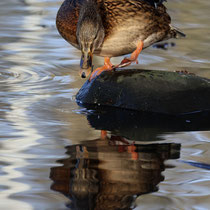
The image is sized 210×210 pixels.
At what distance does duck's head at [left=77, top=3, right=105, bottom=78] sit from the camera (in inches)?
203

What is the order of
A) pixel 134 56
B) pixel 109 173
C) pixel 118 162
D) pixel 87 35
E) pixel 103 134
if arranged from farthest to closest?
pixel 134 56 → pixel 87 35 → pixel 103 134 → pixel 118 162 → pixel 109 173

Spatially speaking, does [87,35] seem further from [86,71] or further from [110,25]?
[110,25]

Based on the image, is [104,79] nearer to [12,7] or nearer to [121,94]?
[121,94]

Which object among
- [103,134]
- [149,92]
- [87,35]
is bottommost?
[103,134]

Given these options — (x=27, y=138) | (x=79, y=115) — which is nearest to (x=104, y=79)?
(x=79, y=115)

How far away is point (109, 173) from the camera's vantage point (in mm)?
3789

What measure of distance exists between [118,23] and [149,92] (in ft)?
2.26

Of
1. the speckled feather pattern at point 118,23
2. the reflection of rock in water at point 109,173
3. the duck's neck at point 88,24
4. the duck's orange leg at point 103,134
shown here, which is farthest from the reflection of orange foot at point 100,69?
the reflection of rock in water at point 109,173

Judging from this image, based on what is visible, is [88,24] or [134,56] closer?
[88,24]

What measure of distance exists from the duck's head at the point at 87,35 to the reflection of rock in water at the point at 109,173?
0.93 meters

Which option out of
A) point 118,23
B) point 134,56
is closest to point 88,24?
point 118,23

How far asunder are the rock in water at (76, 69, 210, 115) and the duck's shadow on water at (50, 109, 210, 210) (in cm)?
23

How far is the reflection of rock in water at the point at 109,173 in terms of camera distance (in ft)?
11.1

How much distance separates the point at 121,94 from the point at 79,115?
1.73 feet
